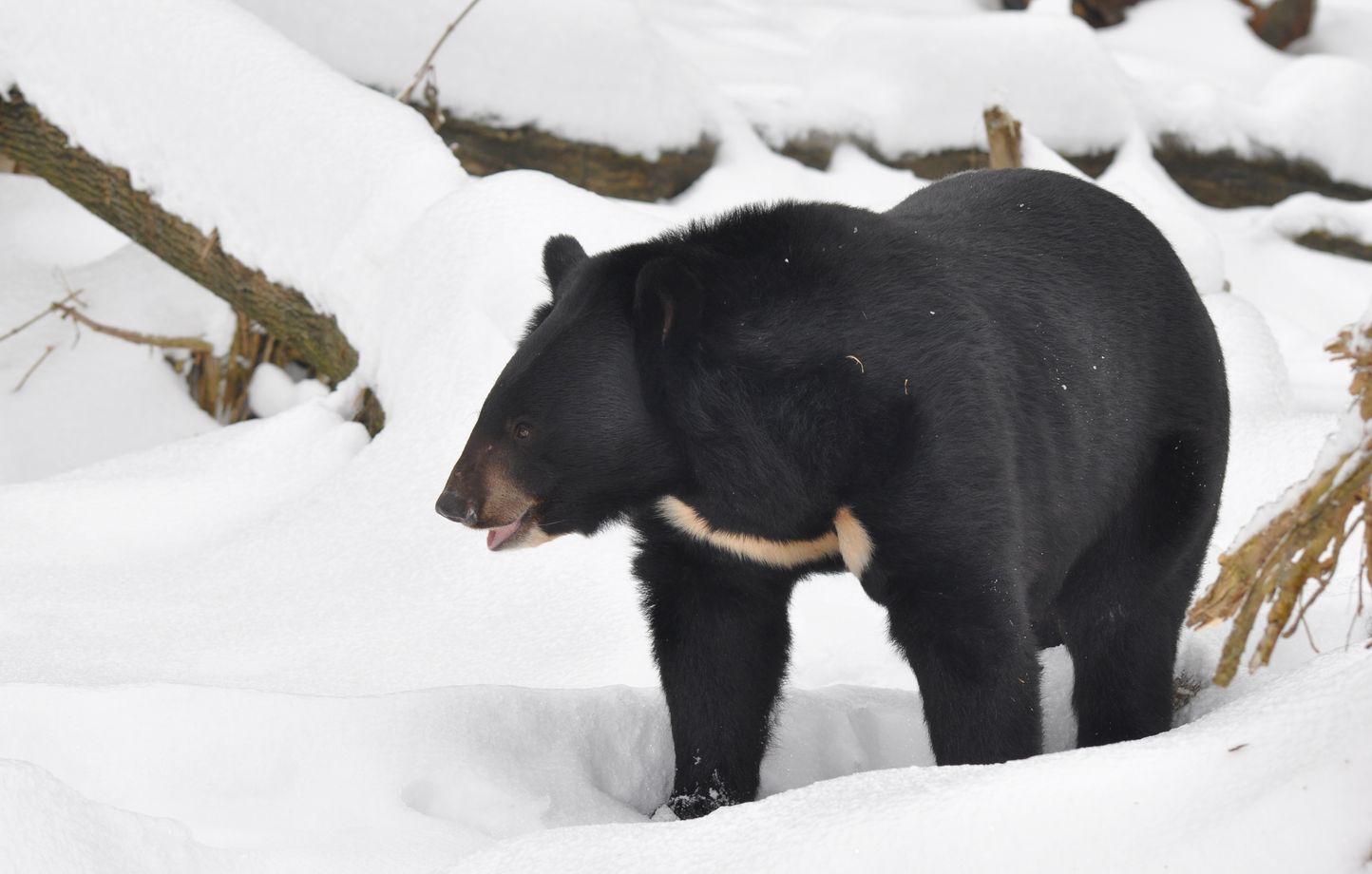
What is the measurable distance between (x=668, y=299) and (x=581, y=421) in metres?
0.27

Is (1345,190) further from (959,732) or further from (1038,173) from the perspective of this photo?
(959,732)

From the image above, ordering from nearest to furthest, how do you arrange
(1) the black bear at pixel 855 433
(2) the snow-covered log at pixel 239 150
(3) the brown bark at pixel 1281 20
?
(1) the black bear at pixel 855 433
(2) the snow-covered log at pixel 239 150
(3) the brown bark at pixel 1281 20

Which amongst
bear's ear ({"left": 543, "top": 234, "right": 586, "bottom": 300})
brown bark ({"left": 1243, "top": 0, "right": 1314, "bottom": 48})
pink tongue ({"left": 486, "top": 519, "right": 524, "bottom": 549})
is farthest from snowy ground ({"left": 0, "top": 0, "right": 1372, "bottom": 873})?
brown bark ({"left": 1243, "top": 0, "right": 1314, "bottom": 48})

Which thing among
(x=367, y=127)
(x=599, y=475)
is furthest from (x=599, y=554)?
(x=367, y=127)

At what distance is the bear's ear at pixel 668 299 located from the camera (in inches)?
101

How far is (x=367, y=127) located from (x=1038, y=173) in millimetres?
3030

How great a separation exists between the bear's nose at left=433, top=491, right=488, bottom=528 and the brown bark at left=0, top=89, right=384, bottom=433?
2.88 m

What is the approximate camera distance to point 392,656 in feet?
12.6

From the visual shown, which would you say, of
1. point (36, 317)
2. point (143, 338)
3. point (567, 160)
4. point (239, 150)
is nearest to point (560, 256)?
point (239, 150)

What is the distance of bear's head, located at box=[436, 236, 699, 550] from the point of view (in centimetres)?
266

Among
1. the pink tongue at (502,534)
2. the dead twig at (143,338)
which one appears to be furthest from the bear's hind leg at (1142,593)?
the dead twig at (143,338)

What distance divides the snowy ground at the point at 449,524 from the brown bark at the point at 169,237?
0.11m

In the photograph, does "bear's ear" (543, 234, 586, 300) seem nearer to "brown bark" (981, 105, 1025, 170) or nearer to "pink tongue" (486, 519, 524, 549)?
"pink tongue" (486, 519, 524, 549)

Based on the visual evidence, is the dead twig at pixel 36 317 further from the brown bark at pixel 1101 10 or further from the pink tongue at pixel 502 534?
the brown bark at pixel 1101 10
